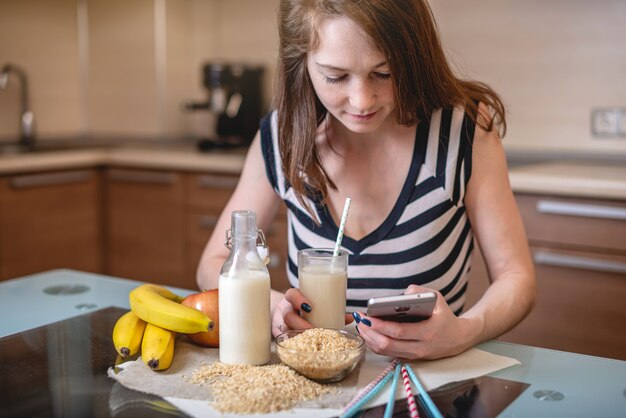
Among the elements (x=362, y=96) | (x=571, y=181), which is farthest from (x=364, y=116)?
(x=571, y=181)

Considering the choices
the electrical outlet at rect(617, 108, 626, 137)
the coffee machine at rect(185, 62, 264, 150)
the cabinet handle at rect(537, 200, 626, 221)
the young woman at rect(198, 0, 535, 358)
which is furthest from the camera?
the coffee machine at rect(185, 62, 264, 150)

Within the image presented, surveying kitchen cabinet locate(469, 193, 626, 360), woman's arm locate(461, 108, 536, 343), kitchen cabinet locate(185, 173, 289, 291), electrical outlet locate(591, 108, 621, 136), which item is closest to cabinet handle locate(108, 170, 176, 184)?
kitchen cabinet locate(185, 173, 289, 291)

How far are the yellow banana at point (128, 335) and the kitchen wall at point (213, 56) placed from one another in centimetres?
178

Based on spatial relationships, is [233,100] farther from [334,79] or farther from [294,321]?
[294,321]

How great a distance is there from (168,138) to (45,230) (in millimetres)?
897

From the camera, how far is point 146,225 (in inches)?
125

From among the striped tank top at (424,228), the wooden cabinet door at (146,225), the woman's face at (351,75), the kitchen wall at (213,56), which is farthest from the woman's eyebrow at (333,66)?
the wooden cabinet door at (146,225)

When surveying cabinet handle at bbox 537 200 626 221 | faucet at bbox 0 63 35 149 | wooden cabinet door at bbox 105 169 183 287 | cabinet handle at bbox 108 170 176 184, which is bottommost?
wooden cabinet door at bbox 105 169 183 287

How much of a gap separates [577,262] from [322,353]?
1.49 m

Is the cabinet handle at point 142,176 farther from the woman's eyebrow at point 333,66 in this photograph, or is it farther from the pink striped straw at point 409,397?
the pink striped straw at point 409,397

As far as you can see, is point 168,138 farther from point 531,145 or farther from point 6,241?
point 531,145

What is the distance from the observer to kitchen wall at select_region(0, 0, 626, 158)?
2.69 m

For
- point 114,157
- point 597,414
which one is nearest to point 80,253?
point 114,157

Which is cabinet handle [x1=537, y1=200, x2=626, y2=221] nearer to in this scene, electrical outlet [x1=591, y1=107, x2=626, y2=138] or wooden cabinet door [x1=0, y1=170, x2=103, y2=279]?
electrical outlet [x1=591, y1=107, x2=626, y2=138]
